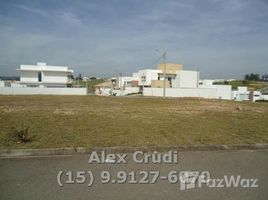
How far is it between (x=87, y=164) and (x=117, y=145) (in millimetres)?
1414

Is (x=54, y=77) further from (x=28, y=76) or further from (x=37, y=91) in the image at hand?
(x=37, y=91)

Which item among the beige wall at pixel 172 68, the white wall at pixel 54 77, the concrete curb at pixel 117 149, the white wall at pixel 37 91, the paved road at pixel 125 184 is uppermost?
the beige wall at pixel 172 68

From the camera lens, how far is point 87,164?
17.3ft

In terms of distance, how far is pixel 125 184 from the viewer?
4.33m

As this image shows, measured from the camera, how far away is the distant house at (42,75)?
53500 millimetres

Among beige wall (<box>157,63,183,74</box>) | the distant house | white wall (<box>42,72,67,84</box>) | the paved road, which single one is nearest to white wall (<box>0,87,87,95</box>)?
the distant house

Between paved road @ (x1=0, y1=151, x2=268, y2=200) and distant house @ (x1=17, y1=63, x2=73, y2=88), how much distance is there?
51864 millimetres

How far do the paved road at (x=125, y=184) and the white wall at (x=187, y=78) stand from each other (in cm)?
5563

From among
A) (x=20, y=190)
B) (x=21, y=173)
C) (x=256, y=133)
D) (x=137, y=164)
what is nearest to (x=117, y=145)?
(x=137, y=164)

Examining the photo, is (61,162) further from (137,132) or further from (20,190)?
(137,132)

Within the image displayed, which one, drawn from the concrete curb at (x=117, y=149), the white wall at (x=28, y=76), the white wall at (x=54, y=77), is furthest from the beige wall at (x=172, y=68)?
the concrete curb at (x=117, y=149)

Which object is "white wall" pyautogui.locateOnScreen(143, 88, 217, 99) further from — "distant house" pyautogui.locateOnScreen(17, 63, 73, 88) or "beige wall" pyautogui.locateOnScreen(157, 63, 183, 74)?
"distant house" pyautogui.locateOnScreen(17, 63, 73, 88)

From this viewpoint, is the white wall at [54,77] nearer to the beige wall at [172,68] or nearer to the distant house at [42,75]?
the distant house at [42,75]

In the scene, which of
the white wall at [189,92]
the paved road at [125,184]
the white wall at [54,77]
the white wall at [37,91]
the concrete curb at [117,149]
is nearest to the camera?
the paved road at [125,184]
